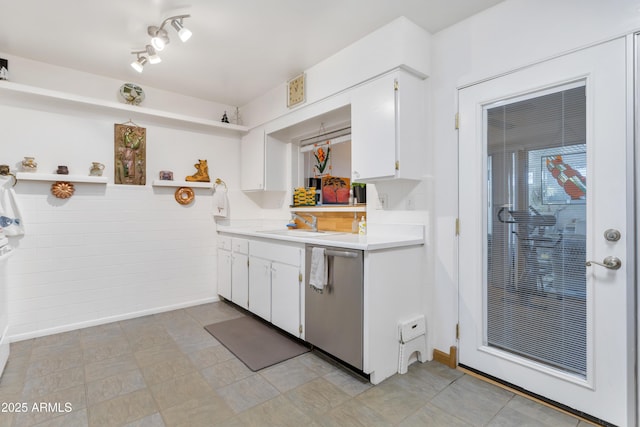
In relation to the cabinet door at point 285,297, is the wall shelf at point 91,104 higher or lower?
higher

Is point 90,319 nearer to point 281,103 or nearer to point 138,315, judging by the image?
point 138,315

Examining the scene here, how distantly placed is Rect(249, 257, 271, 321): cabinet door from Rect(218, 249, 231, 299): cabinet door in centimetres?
58

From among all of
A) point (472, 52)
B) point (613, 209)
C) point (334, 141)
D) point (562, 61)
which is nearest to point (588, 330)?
point (613, 209)

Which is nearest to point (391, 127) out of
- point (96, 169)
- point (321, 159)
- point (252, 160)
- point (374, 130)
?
point (374, 130)

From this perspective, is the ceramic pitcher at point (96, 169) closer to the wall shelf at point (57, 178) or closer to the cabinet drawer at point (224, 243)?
the wall shelf at point (57, 178)

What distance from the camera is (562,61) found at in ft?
6.18

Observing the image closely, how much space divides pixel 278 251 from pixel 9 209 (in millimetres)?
2399

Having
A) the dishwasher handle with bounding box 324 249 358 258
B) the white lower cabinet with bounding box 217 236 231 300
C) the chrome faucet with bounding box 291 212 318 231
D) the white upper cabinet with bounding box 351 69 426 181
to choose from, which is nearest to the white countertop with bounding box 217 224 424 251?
the dishwasher handle with bounding box 324 249 358 258

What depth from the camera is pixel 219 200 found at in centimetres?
408

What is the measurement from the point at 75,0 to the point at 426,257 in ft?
10.2

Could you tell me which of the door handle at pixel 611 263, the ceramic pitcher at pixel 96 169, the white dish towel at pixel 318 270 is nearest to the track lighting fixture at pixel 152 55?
the ceramic pitcher at pixel 96 169

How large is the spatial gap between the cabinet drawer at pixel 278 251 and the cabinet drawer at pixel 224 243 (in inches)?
22.9

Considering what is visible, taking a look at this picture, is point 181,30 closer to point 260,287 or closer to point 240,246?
point 240,246

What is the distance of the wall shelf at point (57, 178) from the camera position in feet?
9.51
